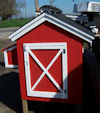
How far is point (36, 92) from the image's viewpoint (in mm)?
4430

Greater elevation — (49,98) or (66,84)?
(66,84)

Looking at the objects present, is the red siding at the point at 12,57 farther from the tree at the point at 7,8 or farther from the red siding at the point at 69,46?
the tree at the point at 7,8

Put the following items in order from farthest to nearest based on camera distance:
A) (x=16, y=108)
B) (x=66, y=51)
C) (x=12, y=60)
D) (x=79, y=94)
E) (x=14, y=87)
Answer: (x=12, y=60)
(x=14, y=87)
(x=16, y=108)
(x=79, y=94)
(x=66, y=51)

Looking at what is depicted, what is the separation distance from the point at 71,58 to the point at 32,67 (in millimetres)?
1059

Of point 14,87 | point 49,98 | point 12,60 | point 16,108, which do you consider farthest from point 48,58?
point 12,60

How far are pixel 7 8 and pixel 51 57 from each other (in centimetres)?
5563

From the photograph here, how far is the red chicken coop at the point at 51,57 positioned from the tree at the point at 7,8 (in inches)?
2156

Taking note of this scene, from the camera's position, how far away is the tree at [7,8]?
55062 millimetres

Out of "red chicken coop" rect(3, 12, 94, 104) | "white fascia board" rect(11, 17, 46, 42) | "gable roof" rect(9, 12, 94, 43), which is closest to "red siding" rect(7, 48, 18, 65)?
"red chicken coop" rect(3, 12, 94, 104)

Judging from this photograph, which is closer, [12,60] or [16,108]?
[16,108]

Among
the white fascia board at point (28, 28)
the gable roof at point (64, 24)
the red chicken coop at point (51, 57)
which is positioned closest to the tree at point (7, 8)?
the white fascia board at point (28, 28)

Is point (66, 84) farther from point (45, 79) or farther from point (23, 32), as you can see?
point (23, 32)

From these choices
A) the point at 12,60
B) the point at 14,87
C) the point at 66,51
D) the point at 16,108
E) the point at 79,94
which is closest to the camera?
the point at 66,51

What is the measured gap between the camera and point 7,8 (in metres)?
55.3
